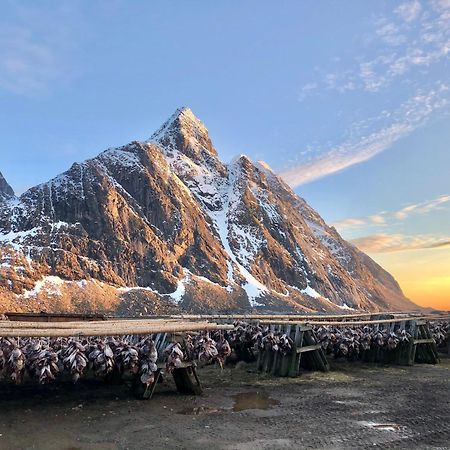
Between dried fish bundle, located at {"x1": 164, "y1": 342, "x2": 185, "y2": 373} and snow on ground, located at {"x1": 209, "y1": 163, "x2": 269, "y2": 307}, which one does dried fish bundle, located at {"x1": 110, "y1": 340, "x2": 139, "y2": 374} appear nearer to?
dried fish bundle, located at {"x1": 164, "y1": 342, "x2": 185, "y2": 373}

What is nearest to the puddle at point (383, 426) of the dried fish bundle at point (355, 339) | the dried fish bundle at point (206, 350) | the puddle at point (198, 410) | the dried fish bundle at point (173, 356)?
the puddle at point (198, 410)

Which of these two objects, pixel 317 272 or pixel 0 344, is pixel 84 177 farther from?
pixel 0 344

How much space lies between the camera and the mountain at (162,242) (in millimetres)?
96812

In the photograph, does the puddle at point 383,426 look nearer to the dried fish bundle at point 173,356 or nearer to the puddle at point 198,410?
the puddle at point 198,410

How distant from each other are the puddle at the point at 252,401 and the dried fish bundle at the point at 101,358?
312 cm

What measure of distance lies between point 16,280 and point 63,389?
82.5m

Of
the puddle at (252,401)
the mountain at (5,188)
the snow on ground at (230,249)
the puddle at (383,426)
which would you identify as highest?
the mountain at (5,188)

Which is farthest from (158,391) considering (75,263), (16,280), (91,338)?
(75,263)

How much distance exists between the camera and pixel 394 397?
11906 mm

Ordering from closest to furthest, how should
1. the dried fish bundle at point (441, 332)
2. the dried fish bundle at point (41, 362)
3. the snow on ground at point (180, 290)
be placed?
the dried fish bundle at point (41, 362) < the dried fish bundle at point (441, 332) < the snow on ground at point (180, 290)

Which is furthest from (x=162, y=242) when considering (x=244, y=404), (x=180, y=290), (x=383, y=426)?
(x=383, y=426)

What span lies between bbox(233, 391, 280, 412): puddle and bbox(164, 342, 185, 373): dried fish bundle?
5.69 feet

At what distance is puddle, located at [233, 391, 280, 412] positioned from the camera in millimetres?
10586

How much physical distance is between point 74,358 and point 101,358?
1.94 feet
